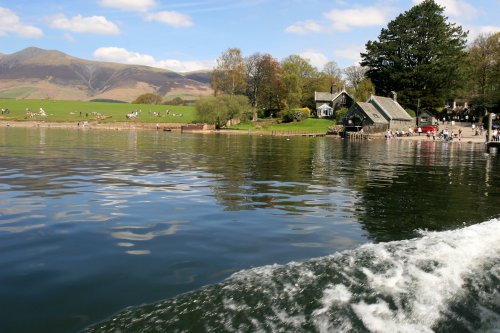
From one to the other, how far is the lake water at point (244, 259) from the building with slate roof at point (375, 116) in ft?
249

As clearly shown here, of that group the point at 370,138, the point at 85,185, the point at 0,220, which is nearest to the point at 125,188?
the point at 85,185

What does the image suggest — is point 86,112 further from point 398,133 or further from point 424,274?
point 424,274

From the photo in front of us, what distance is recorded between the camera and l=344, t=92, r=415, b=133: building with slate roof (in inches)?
3684

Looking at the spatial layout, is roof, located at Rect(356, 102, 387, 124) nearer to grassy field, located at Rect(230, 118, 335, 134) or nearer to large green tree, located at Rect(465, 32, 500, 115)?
grassy field, located at Rect(230, 118, 335, 134)

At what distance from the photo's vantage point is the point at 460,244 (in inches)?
405

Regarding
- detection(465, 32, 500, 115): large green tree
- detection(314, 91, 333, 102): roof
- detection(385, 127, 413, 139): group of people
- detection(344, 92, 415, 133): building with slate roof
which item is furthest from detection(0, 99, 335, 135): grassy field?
detection(465, 32, 500, 115): large green tree

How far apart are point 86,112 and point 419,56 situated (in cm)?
9772

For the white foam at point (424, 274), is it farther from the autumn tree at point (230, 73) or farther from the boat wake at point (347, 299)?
the autumn tree at point (230, 73)

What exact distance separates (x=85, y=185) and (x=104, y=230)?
8391mm

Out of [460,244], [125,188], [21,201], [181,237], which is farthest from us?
[125,188]

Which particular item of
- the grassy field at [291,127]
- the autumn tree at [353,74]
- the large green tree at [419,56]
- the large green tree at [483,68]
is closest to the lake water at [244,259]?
the grassy field at [291,127]

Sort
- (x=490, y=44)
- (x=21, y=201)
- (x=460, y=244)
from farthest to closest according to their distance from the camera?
(x=490, y=44) < (x=21, y=201) < (x=460, y=244)

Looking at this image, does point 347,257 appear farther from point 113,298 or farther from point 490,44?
Answer: point 490,44

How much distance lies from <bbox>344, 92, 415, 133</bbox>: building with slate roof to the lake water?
75758mm
